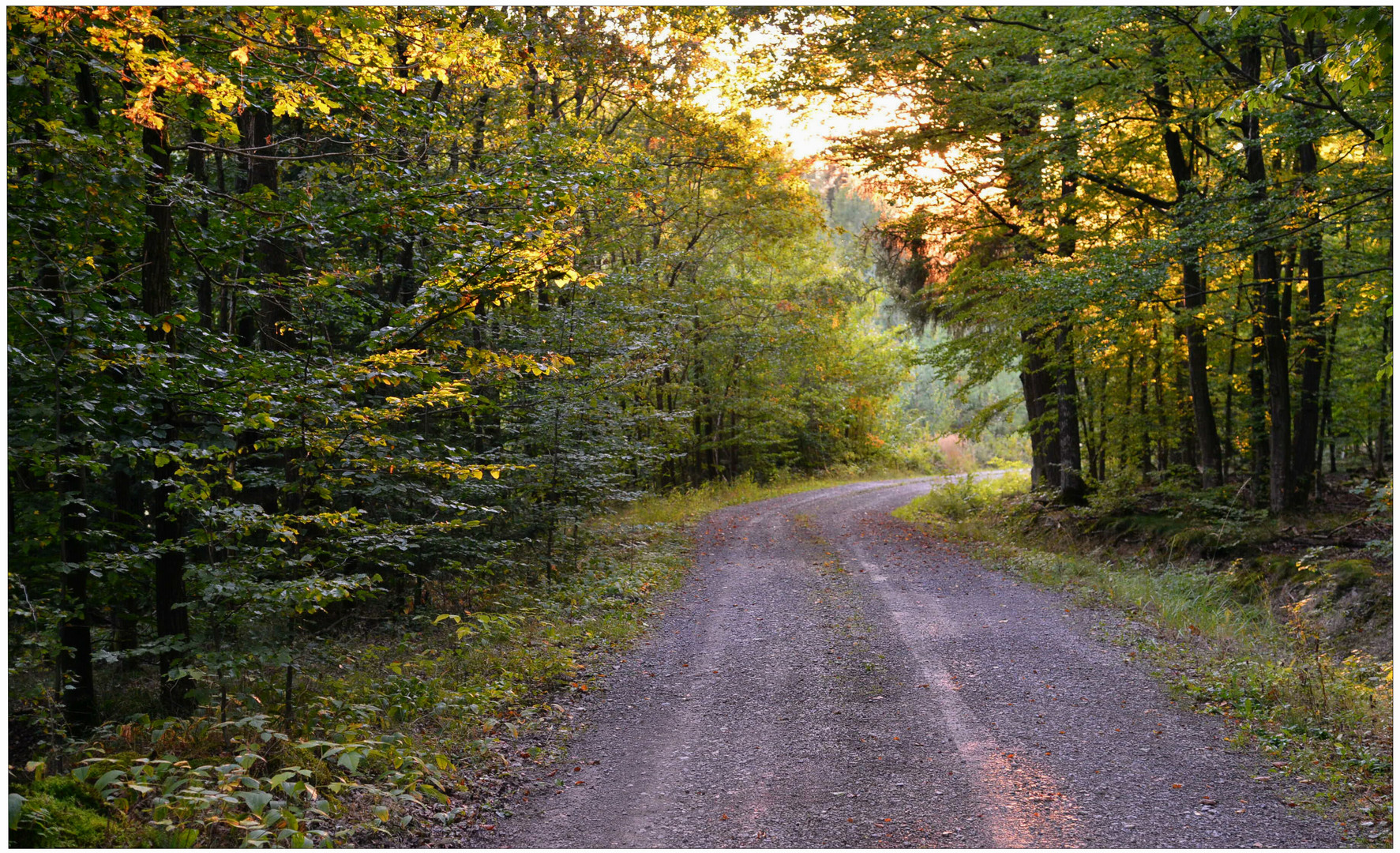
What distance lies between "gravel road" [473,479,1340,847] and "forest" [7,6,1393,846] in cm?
81

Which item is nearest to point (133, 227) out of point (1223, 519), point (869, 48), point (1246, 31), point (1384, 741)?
point (1384, 741)

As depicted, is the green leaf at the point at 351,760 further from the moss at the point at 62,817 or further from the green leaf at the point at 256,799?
the moss at the point at 62,817

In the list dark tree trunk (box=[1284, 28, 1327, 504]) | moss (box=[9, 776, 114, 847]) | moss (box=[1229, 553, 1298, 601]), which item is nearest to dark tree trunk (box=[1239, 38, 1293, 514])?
dark tree trunk (box=[1284, 28, 1327, 504])

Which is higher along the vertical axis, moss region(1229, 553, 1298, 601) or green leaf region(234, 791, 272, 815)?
green leaf region(234, 791, 272, 815)

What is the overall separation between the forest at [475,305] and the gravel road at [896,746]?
2.67ft

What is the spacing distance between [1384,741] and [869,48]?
12.6 meters

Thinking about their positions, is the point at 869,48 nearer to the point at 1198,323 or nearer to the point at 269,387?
the point at 1198,323

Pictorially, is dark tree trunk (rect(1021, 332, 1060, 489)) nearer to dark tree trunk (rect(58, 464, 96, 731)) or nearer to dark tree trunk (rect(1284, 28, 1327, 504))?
dark tree trunk (rect(1284, 28, 1327, 504))

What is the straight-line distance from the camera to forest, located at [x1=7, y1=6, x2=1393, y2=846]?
4.90 m

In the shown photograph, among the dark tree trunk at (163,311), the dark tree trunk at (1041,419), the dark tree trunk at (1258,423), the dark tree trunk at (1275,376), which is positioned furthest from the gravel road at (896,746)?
the dark tree trunk at (1041,419)

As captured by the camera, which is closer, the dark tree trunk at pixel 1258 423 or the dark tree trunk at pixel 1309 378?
the dark tree trunk at pixel 1309 378

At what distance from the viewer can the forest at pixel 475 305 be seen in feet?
16.1

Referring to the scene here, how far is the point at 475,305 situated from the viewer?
6230 mm

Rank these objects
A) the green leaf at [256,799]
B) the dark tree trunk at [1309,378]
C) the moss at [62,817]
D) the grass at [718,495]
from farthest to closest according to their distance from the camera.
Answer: the grass at [718,495], the dark tree trunk at [1309,378], the green leaf at [256,799], the moss at [62,817]
